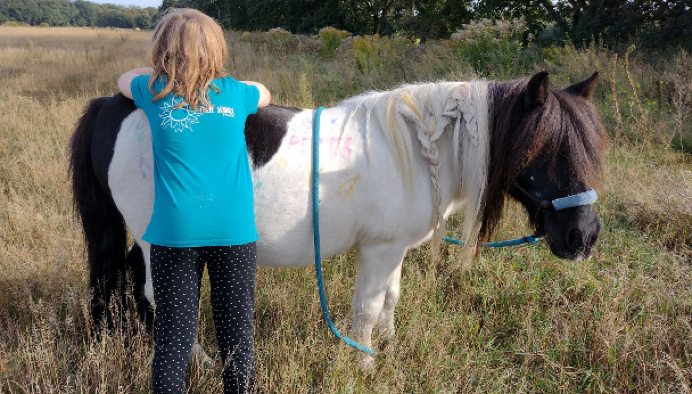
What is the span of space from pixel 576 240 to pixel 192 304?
65.0 inches

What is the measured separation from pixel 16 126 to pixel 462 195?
621 cm

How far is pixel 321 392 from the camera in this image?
80.5 inches

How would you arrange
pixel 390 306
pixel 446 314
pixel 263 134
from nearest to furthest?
pixel 263 134, pixel 390 306, pixel 446 314

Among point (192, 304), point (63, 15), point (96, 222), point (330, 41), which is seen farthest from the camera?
point (63, 15)

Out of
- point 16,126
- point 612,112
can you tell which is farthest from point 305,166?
point 16,126

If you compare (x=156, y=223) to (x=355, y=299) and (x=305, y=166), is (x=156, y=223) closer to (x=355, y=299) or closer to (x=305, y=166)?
(x=305, y=166)

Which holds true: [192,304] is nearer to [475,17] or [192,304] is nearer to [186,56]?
[186,56]

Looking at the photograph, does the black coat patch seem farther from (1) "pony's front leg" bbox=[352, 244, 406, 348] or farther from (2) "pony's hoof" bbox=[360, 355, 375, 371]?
(2) "pony's hoof" bbox=[360, 355, 375, 371]

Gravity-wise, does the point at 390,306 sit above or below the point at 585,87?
below

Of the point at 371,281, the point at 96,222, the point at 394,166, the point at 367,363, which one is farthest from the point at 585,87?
the point at 96,222

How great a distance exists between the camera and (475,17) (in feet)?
49.4

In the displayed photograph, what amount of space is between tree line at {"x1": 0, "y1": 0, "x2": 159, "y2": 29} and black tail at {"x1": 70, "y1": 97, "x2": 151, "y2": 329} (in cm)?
6874

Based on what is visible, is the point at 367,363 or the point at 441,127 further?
the point at 367,363

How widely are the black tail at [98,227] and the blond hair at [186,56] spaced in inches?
29.9
